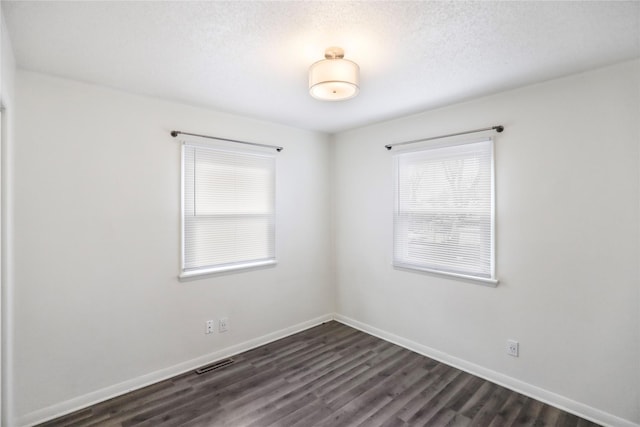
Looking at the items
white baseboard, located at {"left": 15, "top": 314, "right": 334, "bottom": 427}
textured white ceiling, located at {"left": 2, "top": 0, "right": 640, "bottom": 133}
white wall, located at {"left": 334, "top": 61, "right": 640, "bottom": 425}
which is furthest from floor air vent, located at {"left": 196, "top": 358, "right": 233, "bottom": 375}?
textured white ceiling, located at {"left": 2, "top": 0, "right": 640, "bottom": 133}

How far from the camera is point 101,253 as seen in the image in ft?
7.98

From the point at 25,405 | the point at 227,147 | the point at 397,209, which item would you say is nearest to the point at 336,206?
the point at 397,209

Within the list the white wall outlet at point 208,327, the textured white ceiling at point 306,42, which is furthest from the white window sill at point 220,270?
the textured white ceiling at point 306,42

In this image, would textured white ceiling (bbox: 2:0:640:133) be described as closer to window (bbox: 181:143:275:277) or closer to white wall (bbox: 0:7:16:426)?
white wall (bbox: 0:7:16:426)

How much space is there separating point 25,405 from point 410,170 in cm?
365

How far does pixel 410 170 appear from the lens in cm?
329

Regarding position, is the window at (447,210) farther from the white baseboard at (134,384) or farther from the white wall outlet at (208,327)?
the white wall outlet at (208,327)

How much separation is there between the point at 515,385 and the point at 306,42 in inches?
119

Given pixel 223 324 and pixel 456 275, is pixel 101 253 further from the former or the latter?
pixel 456 275

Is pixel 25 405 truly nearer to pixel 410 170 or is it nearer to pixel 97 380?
pixel 97 380

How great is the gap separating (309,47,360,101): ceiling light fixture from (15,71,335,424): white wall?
1537 millimetres

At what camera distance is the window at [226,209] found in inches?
115

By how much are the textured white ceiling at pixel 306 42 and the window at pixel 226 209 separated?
27.4 inches

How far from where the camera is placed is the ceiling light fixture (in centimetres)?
184
